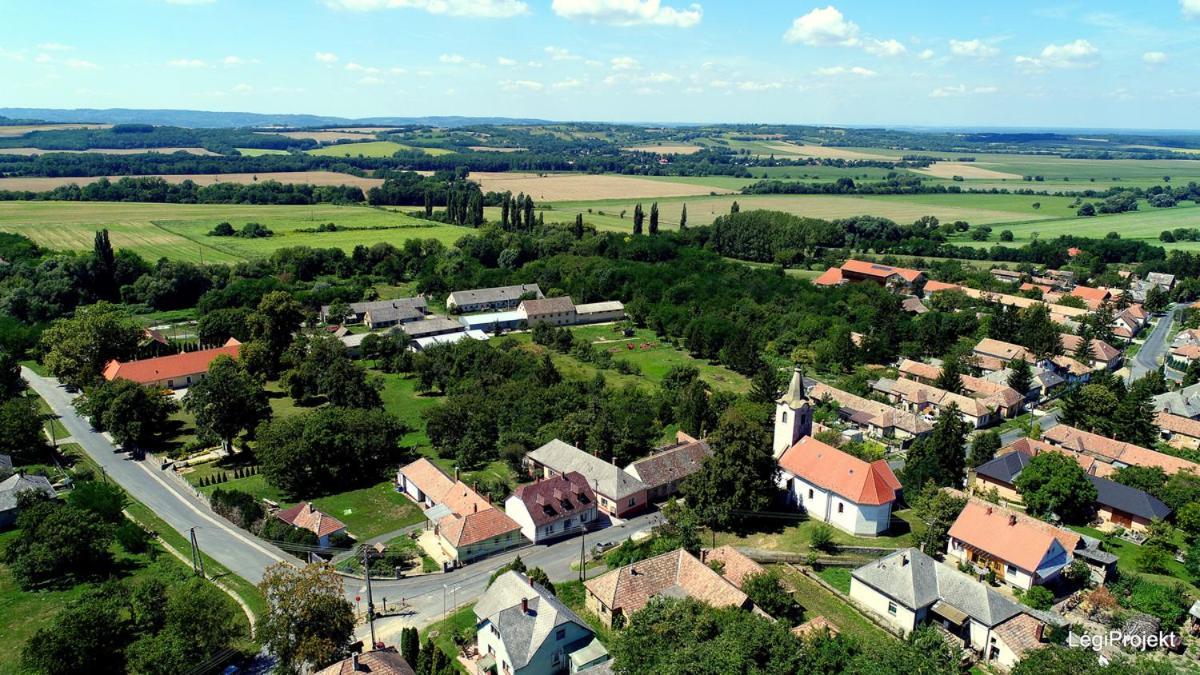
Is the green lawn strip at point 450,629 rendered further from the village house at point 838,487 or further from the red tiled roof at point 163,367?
the red tiled roof at point 163,367

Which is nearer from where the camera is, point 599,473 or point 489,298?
point 599,473

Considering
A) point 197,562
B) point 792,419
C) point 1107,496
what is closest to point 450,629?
point 197,562

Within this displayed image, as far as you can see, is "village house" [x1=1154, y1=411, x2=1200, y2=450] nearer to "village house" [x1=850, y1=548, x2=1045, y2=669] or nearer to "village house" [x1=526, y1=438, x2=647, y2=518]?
"village house" [x1=850, y1=548, x2=1045, y2=669]

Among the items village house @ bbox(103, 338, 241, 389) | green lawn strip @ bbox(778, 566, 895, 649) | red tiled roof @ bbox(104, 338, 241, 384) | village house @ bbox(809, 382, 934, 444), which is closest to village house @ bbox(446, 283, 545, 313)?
red tiled roof @ bbox(104, 338, 241, 384)

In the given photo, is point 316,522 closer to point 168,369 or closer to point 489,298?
point 168,369

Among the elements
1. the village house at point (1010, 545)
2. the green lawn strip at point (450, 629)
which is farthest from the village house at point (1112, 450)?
the green lawn strip at point (450, 629)

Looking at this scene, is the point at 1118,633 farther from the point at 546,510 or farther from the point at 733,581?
the point at 546,510
